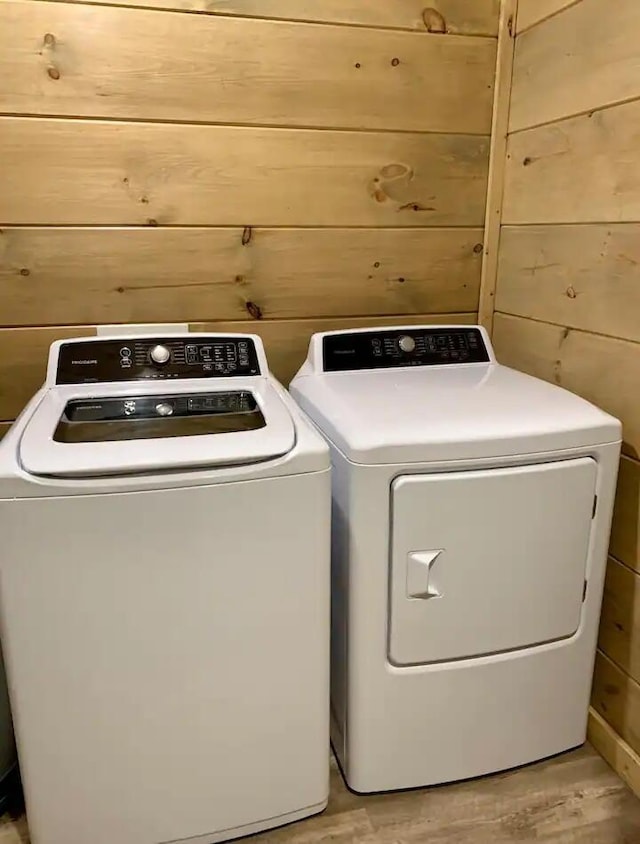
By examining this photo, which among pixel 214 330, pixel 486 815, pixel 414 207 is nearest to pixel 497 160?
pixel 414 207

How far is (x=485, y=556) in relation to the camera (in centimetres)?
135

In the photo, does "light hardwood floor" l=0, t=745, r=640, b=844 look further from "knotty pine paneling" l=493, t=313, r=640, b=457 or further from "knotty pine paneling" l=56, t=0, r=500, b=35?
"knotty pine paneling" l=56, t=0, r=500, b=35

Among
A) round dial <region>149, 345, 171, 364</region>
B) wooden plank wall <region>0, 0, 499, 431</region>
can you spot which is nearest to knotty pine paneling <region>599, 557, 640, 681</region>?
wooden plank wall <region>0, 0, 499, 431</region>

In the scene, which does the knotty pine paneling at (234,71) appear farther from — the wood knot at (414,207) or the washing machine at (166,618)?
the washing machine at (166,618)

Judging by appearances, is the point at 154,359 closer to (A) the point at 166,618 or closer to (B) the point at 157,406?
(B) the point at 157,406

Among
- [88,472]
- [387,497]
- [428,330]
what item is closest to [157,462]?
[88,472]

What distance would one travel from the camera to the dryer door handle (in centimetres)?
132

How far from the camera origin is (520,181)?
1.79 meters

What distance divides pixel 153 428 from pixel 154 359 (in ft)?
1.11

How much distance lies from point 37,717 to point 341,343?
1.04 m

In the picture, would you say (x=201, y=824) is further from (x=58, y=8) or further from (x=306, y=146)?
(x=58, y=8)

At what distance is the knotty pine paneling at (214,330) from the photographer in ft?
5.51

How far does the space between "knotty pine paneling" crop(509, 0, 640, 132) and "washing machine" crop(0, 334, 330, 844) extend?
0.92 m

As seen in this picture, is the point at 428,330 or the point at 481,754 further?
the point at 428,330
